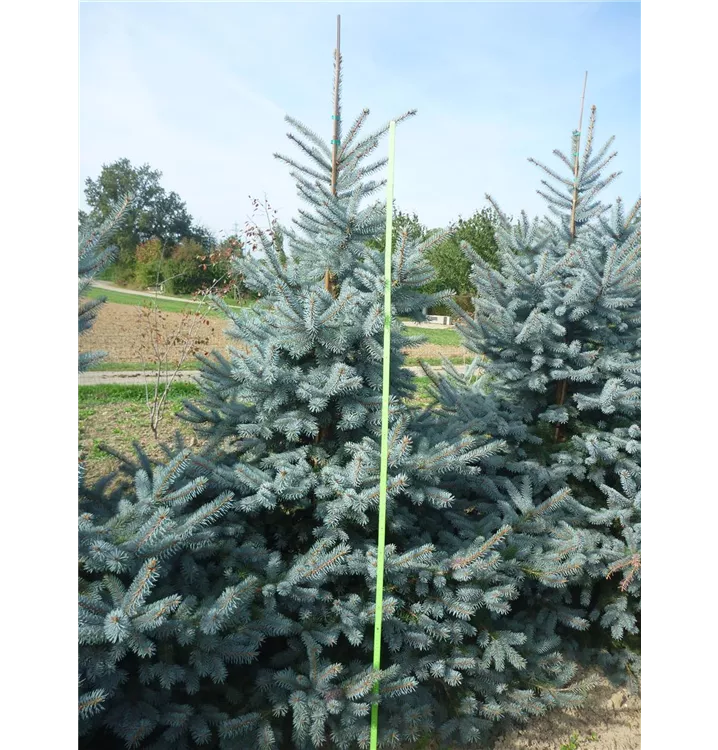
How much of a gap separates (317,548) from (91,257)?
1237 millimetres

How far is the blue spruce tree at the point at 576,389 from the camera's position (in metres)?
2.58

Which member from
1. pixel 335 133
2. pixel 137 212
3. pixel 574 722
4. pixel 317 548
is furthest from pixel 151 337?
pixel 574 722

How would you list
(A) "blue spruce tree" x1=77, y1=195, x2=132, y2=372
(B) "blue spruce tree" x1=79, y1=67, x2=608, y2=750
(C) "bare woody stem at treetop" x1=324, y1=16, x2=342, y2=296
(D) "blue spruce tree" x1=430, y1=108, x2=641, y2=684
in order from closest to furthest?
(A) "blue spruce tree" x1=77, y1=195, x2=132, y2=372
(B) "blue spruce tree" x1=79, y1=67, x2=608, y2=750
(C) "bare woody stem at treetop" x1=324, y1=16, x2=342, y2=296
(D) "blue spruce tree" x1=430, y1=108, x2=641, y2=684

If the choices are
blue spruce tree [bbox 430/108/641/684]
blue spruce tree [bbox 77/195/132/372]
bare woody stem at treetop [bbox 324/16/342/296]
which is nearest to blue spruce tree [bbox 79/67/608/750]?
bare woody stem at treetop [bbox 324/16/342/296]

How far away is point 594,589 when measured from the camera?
8.98ft

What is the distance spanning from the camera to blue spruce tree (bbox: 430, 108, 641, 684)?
2584 millimetres

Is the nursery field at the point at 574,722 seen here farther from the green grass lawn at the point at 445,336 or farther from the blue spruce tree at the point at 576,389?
the green grass lawn at the point at 445,336

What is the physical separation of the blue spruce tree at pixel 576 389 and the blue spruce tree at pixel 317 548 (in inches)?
13.1

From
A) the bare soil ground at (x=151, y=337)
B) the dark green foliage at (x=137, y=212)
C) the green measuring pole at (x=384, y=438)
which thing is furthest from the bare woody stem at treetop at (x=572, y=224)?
the dark green foliage at (x=137, y=212)

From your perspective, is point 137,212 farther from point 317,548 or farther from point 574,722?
point 574,722

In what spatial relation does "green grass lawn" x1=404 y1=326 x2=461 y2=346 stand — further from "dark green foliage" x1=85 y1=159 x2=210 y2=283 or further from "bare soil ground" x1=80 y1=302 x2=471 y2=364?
"dark green foliage" x1=85 y1=159 x2=210 y2=283

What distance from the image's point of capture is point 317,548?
1901 millimetres

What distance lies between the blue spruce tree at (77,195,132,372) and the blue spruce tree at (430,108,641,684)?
159cm
